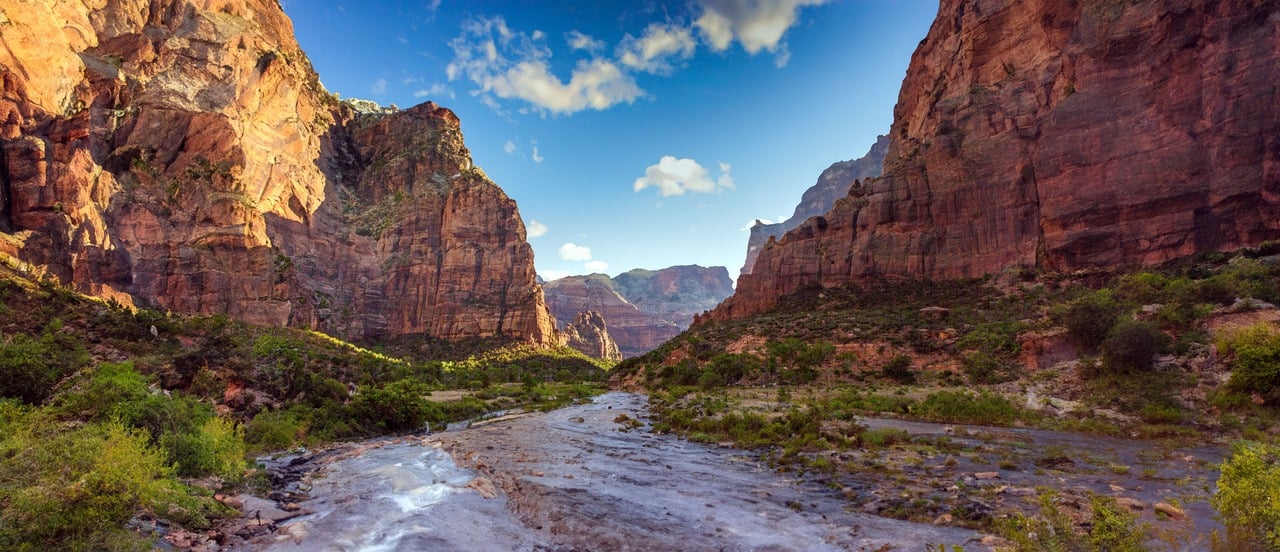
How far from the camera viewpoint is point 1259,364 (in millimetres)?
18953

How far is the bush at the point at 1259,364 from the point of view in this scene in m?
18.5

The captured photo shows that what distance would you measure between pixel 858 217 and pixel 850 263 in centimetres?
749

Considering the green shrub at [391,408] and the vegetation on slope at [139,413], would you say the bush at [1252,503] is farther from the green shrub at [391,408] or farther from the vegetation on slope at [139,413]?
the green shrub at [391,408]

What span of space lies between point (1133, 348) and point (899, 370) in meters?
16.0

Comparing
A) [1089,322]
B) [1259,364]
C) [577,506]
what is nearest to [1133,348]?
[1259,364]

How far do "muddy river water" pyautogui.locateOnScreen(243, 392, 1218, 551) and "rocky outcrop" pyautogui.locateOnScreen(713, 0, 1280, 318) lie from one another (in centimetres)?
4731

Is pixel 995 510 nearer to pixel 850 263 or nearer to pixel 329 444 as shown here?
pixel 329 444

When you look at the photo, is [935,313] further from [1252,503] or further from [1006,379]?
[1252,503]

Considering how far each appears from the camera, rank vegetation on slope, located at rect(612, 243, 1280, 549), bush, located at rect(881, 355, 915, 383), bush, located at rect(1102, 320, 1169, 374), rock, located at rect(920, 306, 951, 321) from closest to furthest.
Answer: vegetation on slope, located at rect(612, 243, 1280, 549) → bush, located at rect(1102, 320, 1169, 374) → bush, located at rect(881, 355, 915, 383) → rock, located at rect(920, 306, 951, 321)

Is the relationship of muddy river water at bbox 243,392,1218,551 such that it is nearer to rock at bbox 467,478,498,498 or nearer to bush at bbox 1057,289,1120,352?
rock at bbox 467,478,498,498

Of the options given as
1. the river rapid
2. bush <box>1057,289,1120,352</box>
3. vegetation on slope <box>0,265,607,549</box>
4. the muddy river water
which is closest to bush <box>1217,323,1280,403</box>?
the muddy river water

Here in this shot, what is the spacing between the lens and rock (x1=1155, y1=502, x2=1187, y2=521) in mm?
9578

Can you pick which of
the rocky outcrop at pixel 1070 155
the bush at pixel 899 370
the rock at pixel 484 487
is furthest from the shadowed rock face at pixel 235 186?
the bush at pixel 899 370

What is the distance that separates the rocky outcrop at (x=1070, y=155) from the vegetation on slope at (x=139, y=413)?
51960 mm
